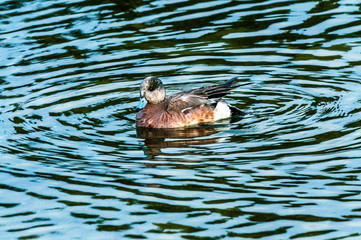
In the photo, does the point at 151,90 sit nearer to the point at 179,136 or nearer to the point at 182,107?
the point at 182,107

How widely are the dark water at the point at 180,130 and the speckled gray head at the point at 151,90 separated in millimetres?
423

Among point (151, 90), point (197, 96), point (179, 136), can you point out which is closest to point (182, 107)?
point (197, 96)

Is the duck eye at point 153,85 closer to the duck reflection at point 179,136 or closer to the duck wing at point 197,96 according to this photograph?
the duck wing at point 197,96

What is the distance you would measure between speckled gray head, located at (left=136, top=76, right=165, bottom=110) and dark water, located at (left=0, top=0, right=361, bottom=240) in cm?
42

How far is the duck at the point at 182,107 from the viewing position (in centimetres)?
1177

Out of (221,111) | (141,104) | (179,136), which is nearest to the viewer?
(179,136)

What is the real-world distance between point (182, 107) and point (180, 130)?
1.28ft

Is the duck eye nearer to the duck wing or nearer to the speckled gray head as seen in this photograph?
the speckled gray head

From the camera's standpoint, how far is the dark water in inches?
316

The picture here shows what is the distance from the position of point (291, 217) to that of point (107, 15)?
9.40 meters

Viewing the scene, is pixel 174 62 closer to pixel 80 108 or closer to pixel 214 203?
pixel 80 108

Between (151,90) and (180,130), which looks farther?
(151,90)

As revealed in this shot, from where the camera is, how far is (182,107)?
11859mm

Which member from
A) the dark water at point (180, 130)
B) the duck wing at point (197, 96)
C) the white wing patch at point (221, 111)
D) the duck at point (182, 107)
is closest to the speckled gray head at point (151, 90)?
the duck at point (182, 107)
